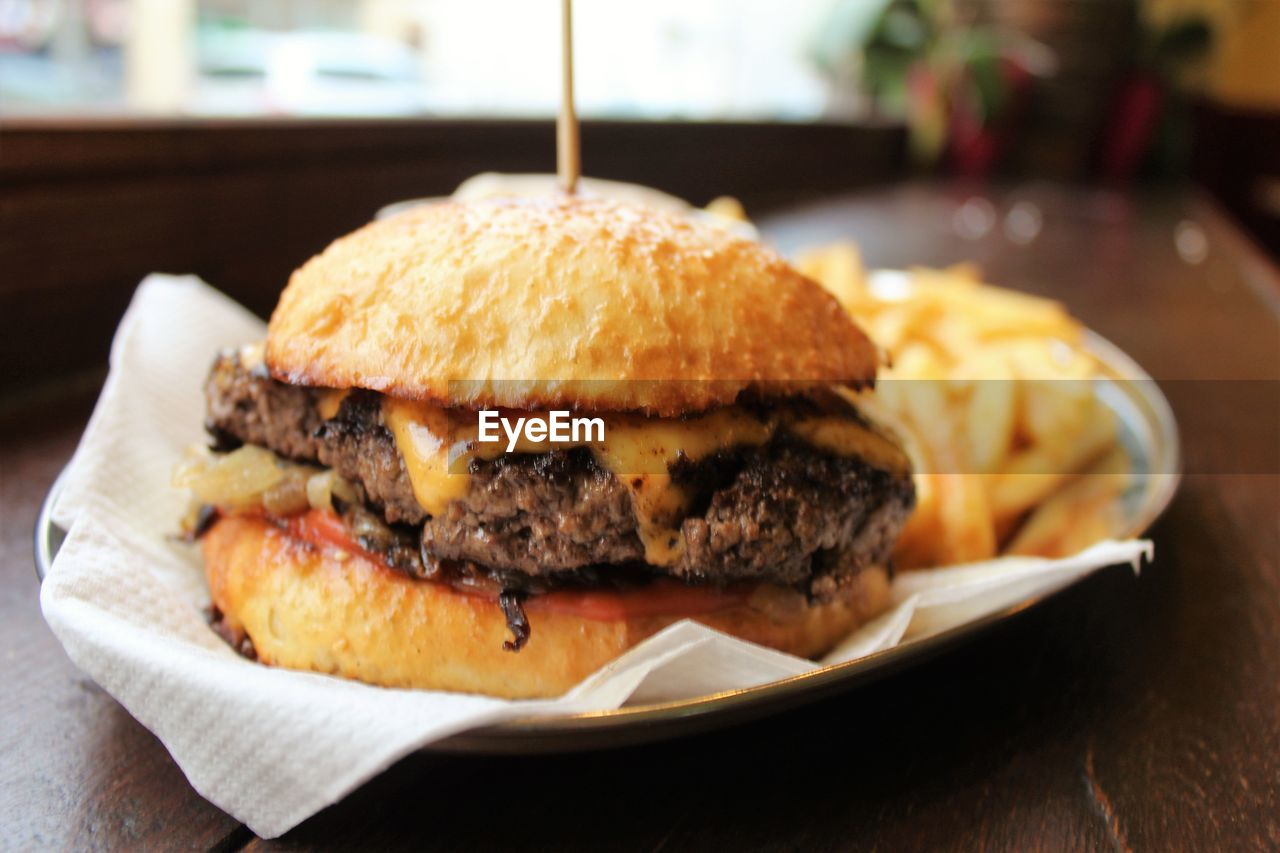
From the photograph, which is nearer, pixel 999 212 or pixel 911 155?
pixel 999 212

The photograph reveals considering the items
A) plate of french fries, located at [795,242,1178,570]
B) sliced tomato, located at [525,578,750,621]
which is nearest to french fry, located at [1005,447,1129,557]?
plate of french fries, located at [795,242,1178,570]

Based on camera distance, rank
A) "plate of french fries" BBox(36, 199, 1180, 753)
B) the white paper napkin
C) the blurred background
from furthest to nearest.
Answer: the blurred background, "plate of french fries" BBox(36, 199, 1180, 753), the white paper napkin

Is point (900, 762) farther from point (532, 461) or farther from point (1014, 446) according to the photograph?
point (1014, 446)

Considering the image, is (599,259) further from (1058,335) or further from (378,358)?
(1058,335)

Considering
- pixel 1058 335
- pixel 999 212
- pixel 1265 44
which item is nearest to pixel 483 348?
pixel 1058 335

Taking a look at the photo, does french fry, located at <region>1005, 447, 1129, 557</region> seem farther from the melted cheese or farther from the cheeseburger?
the melted cheese

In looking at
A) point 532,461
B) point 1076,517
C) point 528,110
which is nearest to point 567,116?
point 532,461
